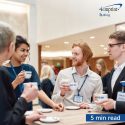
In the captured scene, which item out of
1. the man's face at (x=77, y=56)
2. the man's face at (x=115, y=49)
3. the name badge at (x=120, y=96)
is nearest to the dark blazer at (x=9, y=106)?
the name badge at (x=120, y=96)

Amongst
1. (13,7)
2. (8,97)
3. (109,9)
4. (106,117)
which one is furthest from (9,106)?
(13,7)

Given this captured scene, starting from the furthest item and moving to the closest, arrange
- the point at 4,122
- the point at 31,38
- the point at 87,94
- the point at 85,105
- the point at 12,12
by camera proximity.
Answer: the point at 31,38, the point at 12,12, the point at 87,94, the point at 85,105, the point at 4,122

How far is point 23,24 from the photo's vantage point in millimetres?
8250

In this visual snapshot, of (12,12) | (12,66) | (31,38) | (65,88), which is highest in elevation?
(12,12)

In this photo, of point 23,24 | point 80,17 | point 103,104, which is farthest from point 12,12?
point 103,104

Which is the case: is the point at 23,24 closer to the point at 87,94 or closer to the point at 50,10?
the point at 50,10

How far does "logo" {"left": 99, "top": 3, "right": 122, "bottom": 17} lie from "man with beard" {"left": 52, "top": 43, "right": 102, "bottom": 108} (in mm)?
3134

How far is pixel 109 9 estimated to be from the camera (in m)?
6.21

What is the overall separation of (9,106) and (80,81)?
1617 mm

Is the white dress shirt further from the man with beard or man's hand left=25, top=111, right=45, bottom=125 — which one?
man's hand left=25, top=111, right=45, bottom=125

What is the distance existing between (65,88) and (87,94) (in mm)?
509

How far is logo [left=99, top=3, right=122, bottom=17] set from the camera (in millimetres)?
6002

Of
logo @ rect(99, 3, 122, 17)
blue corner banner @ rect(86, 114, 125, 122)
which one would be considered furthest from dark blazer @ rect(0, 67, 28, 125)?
logo @ rect(99, 3, 122, 17)

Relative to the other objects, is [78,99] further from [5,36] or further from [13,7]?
[13,7]
